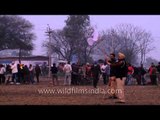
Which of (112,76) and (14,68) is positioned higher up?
(14,68)

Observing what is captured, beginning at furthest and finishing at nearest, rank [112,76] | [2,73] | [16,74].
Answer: [16,74], [2,73], [112,76]

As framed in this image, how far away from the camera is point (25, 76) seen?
102ft

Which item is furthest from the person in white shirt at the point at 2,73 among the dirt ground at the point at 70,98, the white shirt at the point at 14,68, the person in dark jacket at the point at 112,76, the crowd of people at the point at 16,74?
the person in dark jacket at the point at 112,76

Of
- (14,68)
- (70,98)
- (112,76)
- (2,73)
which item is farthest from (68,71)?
(112,76)

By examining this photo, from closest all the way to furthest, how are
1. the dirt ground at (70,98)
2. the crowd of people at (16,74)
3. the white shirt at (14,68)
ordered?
the dirt ground at (70,98) → the white shirt at (14,68) → the crowd of people at (16,74)

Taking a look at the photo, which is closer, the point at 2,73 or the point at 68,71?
the point at 68,71

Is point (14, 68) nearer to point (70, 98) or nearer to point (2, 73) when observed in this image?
point (2, 73)

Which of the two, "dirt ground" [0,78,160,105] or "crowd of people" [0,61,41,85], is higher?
"crowd of people" [0,61,41,85]

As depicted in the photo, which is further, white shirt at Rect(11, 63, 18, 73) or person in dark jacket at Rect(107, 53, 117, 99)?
white shirt at Rect(11, 63, 18, 73)

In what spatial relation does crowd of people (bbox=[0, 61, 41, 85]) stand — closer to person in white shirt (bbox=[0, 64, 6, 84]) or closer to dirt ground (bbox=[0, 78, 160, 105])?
person in white shirt (bbox=[0, 64, 6, 84])

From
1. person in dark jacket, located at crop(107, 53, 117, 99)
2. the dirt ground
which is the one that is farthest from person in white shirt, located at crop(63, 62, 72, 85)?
person in dark jacket, located at crop(107, 53, 117, 99)

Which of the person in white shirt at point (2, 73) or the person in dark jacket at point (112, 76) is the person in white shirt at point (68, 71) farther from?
the person in dark jacket at point (112, 76)
